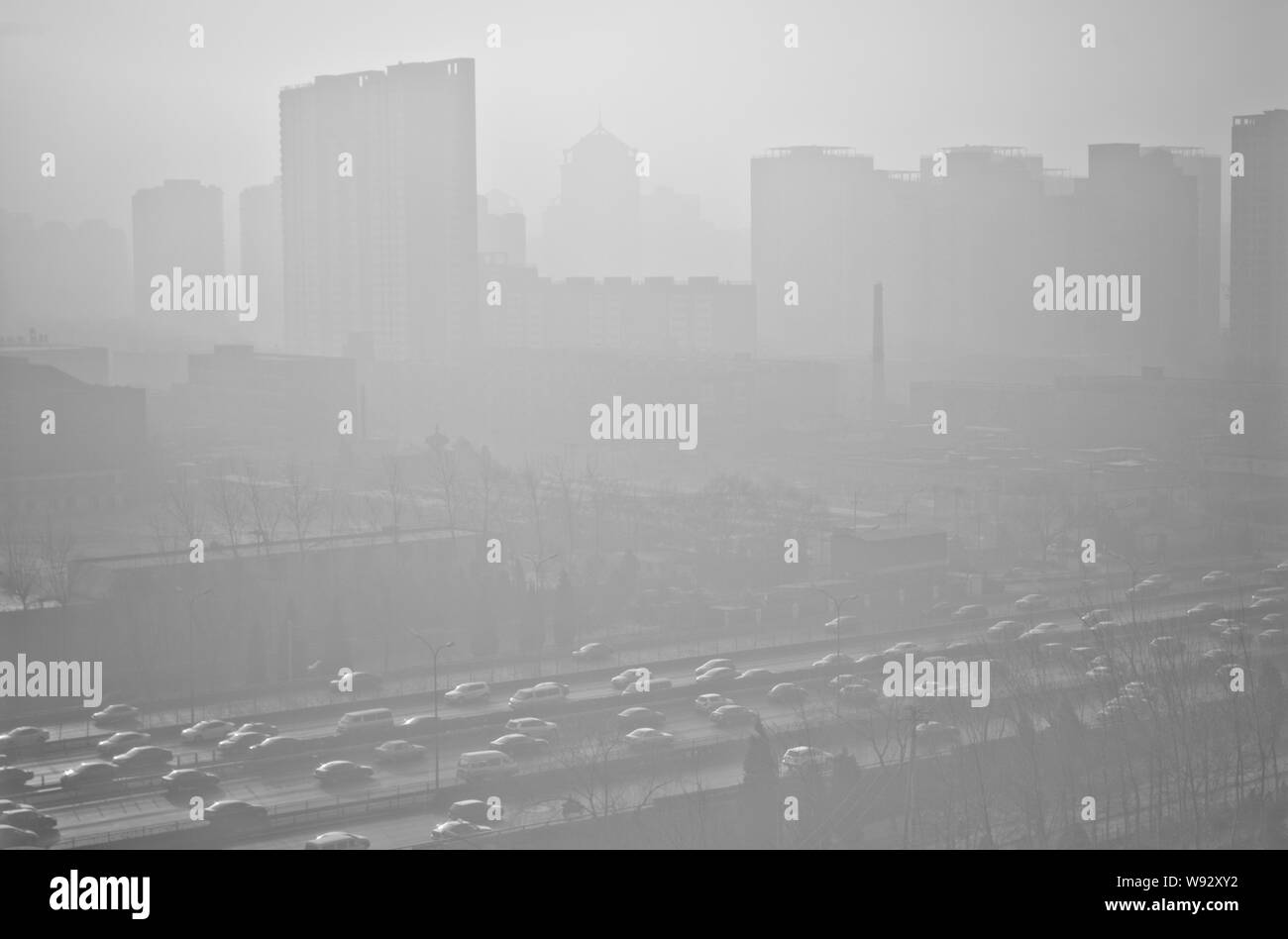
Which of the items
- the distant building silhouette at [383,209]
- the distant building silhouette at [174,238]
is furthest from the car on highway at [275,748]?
the distant building silhouette at [383,209]

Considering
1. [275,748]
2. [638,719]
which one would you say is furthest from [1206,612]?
[275,748]

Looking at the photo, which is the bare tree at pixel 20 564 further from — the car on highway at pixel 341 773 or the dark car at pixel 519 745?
the dark car at pixel 519 745

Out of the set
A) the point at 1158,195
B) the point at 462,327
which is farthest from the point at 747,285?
the point at 1158,195

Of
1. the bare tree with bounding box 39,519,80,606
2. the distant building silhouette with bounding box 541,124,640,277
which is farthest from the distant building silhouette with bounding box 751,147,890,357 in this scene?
the bare tree with bounding box 39,519,80,606

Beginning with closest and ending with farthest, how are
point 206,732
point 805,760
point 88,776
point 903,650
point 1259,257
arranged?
point 805,760 < point 88,776 < point 206,732 < point 903,650 < point 1259,257

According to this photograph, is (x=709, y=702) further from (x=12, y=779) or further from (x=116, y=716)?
(x=12, y=779)

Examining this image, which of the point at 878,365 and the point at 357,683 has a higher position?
the point at 878,365

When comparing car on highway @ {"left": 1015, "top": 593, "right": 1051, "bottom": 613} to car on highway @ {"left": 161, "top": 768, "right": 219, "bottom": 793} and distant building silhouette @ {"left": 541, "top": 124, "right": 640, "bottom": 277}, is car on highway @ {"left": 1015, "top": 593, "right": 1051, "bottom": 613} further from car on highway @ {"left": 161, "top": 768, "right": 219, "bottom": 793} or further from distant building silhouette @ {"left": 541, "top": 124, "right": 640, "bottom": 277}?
distant building silhouette @ {"left": 541, "top": 124, "right": 640, "bottom": 277}
